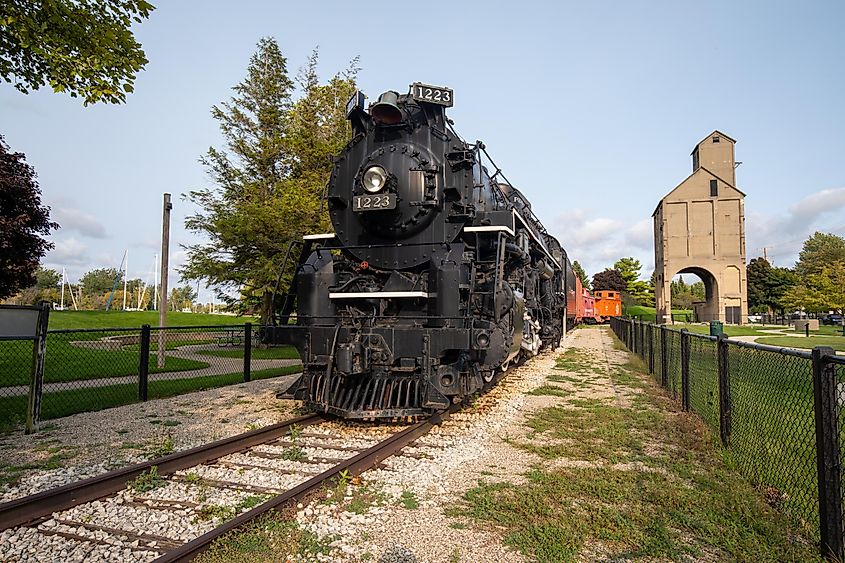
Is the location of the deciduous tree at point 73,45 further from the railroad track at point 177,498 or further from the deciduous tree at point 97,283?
the deciduous tree at point 97,283

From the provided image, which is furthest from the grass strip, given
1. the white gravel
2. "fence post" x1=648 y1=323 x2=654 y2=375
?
"fence post" x1=648 y1=323 x2=654 y2=375

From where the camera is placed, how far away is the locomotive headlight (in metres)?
7.27

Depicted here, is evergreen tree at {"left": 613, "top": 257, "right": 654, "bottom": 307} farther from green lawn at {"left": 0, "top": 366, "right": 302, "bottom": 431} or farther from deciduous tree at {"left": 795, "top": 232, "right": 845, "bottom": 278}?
green lawn at {"left": 0, "top": 366, "right": 302, "bottom": 431}

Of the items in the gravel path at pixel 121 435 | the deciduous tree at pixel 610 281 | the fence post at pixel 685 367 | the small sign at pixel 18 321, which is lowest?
the gravel path at pixel 121 435

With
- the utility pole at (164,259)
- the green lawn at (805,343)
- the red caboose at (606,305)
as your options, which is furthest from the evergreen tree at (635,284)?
the utility pole at (164,259)

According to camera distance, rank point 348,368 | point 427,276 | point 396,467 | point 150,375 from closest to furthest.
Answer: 1. point 396,467
2. point 348,368
3. point 427,276
4. point 150,375

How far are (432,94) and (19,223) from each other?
44.0 feet

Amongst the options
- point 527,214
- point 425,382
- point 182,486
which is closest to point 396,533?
point 182,486

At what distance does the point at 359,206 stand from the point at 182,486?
4197mm

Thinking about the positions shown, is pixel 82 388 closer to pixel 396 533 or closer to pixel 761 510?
pixel 396 533

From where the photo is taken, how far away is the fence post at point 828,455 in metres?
3.16

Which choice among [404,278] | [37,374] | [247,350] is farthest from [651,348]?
[37,374]

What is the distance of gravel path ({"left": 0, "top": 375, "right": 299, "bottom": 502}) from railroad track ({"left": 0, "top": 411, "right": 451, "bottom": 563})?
0.72 m

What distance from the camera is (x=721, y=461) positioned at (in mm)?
5301
